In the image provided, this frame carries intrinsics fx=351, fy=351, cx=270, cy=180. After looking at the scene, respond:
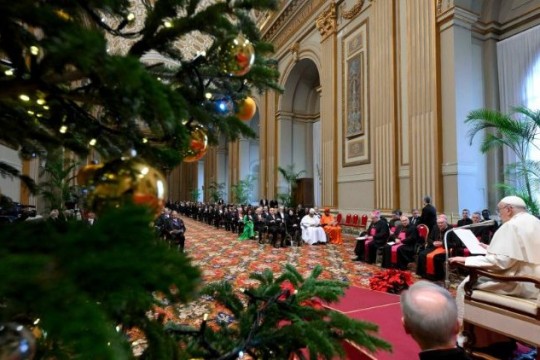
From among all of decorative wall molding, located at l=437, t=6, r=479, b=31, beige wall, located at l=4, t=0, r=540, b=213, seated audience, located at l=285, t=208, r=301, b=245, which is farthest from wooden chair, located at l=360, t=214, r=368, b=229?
decorative wall molding, located at l=437, t=6, r=479, b=31

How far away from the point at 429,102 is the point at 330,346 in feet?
31.0

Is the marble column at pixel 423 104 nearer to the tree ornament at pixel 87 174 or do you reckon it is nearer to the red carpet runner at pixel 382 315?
the red carpet runner at pixel 382 315

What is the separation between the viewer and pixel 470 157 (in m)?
8.69

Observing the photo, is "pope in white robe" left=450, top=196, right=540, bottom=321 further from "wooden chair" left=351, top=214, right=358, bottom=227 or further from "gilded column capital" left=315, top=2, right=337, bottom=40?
"gilded column capital" left=315, top=2, right=337, bottom=40

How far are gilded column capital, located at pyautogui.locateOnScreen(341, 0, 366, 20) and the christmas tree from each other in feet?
40.0

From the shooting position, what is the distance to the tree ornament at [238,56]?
1062mm

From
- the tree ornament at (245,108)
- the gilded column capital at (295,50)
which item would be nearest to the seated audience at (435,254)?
the tree ornament at (245,108)

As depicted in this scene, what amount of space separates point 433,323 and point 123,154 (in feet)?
4.55

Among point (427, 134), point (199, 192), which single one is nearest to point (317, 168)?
point (427, 134)

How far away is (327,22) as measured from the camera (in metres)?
13.5

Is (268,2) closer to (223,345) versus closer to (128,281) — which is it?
(128,281)

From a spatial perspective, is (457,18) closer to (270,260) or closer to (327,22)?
(327,22)

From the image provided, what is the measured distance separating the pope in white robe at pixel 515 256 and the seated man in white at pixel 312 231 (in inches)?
302

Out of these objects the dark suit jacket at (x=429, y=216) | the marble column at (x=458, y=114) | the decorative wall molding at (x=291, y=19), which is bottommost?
the dark suit jacket at (x=429, y=216)
